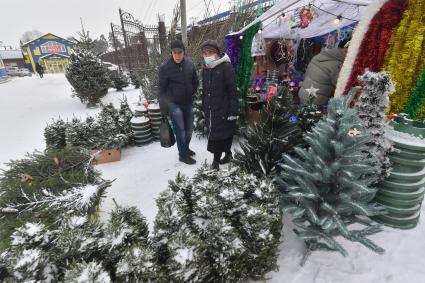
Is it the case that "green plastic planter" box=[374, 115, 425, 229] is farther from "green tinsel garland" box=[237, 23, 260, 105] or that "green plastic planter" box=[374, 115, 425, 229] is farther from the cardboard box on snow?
the cardboard box on snow

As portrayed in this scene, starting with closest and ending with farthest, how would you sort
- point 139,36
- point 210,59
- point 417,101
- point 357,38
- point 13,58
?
1. point 417,101
2. point 357,38
3. point 210,59
4. point 139,36
5. point 13,58

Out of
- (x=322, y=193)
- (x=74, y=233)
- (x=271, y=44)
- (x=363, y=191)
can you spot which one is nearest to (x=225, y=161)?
(x=322, y=193)

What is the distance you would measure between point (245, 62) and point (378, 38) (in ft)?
7.72

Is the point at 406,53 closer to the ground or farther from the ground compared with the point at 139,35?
closer to the ground

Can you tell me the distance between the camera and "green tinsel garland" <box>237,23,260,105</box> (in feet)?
14.8

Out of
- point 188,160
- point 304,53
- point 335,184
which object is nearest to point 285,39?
point 304,53

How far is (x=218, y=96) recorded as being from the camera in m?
3.46

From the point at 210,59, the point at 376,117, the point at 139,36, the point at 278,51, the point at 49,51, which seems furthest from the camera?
the point at 49,51

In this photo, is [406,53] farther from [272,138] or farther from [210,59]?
[210,59]

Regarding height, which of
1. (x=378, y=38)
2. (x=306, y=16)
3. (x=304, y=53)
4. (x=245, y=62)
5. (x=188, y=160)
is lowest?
(x=188, y=160)

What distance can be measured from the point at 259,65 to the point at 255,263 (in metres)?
5.88

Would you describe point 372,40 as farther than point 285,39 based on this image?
No

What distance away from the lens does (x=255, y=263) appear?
1840 millimetres

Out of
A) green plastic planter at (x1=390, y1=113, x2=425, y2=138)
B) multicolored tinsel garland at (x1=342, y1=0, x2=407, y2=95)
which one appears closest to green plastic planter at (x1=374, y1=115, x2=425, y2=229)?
green plastic planter at (x1=390, y1=113, x2=425, y2=138)
